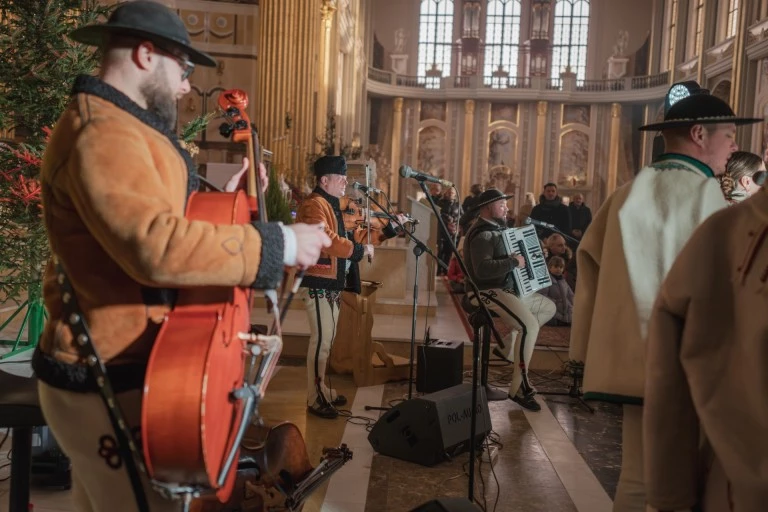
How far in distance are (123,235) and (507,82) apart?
29509 millimetres

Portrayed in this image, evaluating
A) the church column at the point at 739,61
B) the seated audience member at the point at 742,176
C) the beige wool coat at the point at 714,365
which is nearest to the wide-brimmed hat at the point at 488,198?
the seated audience member at the point at 742,176

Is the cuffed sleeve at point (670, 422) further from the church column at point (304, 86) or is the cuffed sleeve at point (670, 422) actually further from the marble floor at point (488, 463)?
the church column at point (304, 86)

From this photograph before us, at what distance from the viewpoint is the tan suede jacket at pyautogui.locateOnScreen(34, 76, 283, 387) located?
1547 mm

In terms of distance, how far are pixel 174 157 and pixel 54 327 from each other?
1.62ft

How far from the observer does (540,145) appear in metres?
28.5

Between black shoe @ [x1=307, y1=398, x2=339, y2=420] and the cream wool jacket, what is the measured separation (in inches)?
112

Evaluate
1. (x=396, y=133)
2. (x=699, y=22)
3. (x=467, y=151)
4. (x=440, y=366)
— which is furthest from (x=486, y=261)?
(x=467, y=151)

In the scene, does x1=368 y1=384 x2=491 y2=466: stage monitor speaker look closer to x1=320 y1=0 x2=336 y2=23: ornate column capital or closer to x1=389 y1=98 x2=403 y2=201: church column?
x1=320 y1=0 x2=336 y2=23: ornate column capital

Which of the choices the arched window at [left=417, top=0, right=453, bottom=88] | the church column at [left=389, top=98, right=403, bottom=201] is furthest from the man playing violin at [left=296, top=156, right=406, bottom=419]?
the arched window at [left=417, top=0, right=453, bottom=88]

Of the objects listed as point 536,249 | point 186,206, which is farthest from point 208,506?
point 536,249

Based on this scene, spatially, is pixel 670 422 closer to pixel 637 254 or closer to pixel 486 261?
pixel 637 254

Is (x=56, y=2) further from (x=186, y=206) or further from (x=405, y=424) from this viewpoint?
(x=405, y=424)

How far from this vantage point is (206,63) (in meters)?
1.97

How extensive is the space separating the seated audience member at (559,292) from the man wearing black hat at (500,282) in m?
2.62
